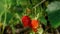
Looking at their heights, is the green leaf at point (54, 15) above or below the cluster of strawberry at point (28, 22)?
below

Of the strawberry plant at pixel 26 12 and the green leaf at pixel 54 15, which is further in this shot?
the strawberry plant at pixel 26 12

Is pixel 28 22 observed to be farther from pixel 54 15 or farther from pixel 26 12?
pixel 54 15

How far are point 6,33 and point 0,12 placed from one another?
59 centimetres

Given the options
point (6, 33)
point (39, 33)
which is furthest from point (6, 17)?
point (6, 33)

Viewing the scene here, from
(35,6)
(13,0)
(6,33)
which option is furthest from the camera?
(6,33)

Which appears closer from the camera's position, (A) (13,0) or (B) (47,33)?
(A) (13,0)

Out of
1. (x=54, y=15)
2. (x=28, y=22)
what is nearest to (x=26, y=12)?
(x=28, y=22)

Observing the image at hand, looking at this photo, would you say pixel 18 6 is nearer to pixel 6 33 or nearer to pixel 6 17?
pixel 6 17

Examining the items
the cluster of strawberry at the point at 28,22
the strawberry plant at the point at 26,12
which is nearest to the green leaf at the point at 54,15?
the strawberry plant at the point at 26,12

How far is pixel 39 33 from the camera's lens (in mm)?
908

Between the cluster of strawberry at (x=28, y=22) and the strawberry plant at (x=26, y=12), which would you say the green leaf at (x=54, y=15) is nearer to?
the strawberry plant at (x=26, y=12)

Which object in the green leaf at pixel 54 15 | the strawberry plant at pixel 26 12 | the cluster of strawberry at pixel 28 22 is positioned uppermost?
the strawberry plant at pixel 26 12

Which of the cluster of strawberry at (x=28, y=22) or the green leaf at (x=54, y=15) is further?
the cluster of strawberry at (x=28, y=22)

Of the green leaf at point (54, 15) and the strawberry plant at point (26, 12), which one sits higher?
the strawberry plant at point (26, 12)
